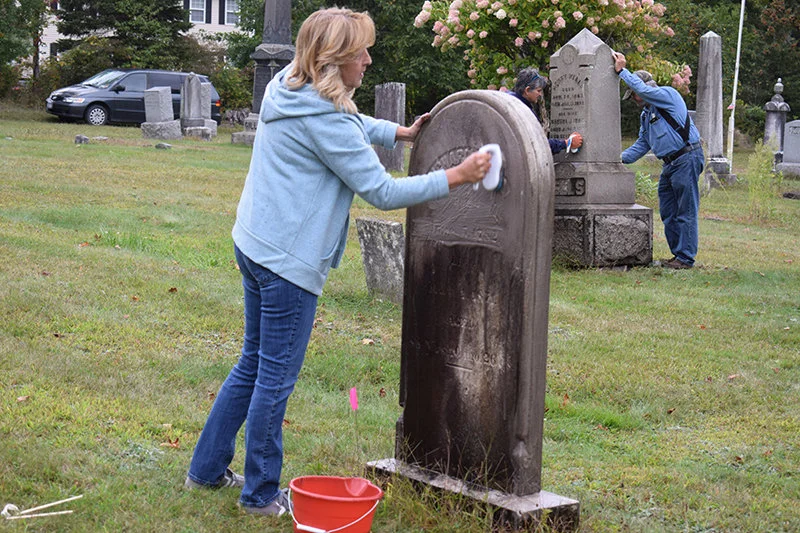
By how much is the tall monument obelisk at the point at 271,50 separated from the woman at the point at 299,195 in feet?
67.1

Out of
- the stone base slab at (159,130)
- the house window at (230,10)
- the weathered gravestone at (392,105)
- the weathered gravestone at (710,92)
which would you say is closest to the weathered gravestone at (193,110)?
the stone base slab at (159,130)

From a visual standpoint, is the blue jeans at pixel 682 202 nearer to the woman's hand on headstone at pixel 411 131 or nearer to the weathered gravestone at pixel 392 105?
the woman's hand on headstone at pixel 411 131

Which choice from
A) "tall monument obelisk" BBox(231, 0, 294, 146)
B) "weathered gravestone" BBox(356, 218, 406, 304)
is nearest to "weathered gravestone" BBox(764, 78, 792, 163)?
"tall monument obelisk" BBox(231, 0, 294, 146)

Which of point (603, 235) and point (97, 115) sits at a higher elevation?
point (97, 115)

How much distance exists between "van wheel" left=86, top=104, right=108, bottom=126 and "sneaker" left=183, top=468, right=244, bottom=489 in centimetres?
2654

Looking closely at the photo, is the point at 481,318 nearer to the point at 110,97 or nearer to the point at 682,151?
the point at 682,151

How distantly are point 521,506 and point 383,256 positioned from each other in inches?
179

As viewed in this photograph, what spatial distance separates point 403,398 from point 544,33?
39.4ft

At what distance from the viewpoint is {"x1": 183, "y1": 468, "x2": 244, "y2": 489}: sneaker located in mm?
4105

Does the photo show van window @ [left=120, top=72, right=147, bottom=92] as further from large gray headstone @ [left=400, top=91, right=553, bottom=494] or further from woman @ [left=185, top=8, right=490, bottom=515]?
woman @ [left=185, top=8, right=490, bottom=515]

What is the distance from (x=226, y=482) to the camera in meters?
4.17

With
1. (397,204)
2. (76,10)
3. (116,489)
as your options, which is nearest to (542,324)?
(397,204)

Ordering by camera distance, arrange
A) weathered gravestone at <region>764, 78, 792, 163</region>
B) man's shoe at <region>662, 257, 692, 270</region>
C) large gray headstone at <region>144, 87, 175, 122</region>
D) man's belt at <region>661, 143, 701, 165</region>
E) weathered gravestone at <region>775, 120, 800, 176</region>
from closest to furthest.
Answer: man's belt at <region>661, 143, 701, 165</region> → man's shoe at <region>662, 257, 692, 270</region> → weathered gravestone at <region>775, 120, 800, 176</region> → large gray headstone at <region>144, 87, 175, 122</region> → weathered gravestone at <region>764, 78, 792, 163</region>

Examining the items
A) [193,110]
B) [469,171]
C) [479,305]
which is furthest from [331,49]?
[193,110]
